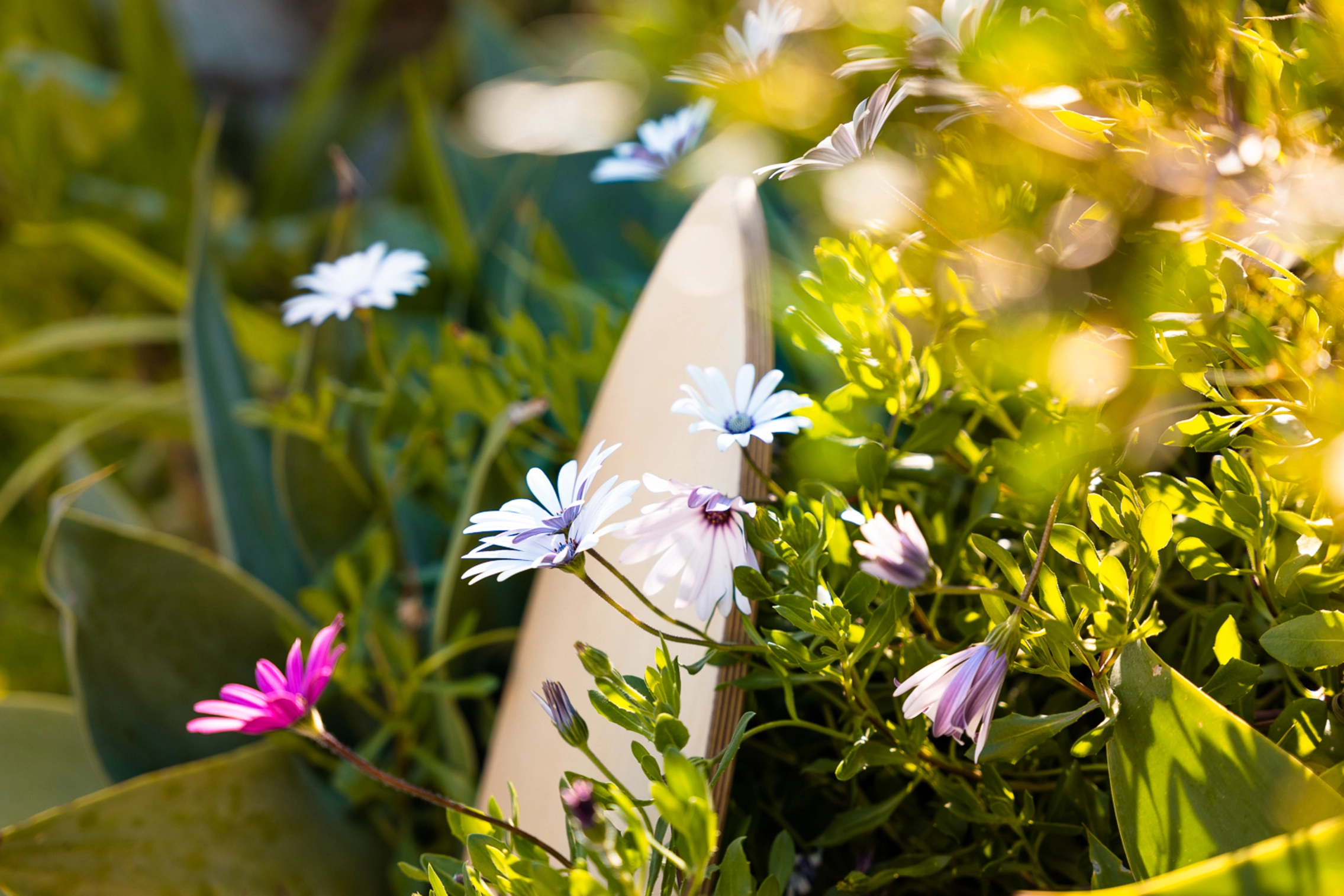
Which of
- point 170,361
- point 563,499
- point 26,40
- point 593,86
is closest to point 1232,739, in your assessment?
point 563,499

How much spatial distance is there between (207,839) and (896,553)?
0.91ft

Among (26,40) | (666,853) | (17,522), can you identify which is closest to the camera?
(666,853)

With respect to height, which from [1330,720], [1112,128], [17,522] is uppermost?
[1112,128]

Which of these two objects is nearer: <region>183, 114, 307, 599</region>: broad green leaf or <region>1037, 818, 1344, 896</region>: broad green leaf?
<region>1037, 818, 1344, 896</region>: broad green leaf

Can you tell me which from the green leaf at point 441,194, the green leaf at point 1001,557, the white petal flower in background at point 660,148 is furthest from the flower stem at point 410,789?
the green leaf at point 441,194

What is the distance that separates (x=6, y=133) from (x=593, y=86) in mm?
430

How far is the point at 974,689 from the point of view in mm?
172

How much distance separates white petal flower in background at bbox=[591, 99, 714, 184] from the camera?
319 mm

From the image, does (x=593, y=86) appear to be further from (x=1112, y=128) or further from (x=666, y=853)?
(x=666, y=853)

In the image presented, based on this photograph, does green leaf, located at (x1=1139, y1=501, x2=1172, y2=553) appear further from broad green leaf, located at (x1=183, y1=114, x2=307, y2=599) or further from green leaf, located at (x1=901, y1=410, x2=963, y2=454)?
broad green leaf, located at (x1=183, y1=114, x2=307, y2=599)

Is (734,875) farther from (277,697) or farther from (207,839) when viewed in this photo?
(207,839)

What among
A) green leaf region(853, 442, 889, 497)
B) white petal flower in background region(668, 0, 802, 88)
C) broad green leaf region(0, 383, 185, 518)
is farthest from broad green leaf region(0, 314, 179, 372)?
green leaf region(853, 442, 889, 497)

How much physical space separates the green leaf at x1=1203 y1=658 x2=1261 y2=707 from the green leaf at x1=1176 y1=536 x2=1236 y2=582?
0.01 metres

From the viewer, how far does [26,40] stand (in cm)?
85
